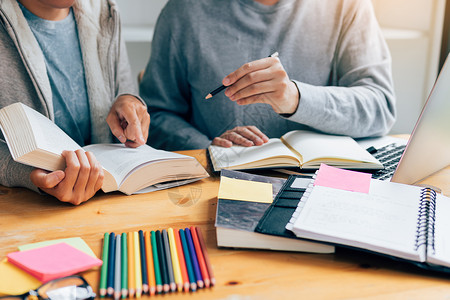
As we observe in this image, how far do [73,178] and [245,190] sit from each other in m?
0.33

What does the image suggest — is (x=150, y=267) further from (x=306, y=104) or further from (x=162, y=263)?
(x=306, y=104)

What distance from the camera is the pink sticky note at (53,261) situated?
56cm

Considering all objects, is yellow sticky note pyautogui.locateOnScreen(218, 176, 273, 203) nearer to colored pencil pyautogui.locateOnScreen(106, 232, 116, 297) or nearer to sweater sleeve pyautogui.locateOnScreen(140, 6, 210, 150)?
colored pencil pyautogui.locateOnScreen(106, 232, 116, 297)

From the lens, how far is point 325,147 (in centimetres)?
104

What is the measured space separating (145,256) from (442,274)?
416 millimetres

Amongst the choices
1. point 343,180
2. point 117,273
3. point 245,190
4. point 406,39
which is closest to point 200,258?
point 117,273

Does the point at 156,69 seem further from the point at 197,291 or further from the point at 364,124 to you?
the point at 197,291

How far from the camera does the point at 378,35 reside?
1394mm

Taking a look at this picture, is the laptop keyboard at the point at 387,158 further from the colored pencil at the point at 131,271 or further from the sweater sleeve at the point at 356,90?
the colored pencil at the point at 131,271

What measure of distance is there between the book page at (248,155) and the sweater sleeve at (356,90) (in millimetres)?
136

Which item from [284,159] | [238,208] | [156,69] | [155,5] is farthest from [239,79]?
[155,5]

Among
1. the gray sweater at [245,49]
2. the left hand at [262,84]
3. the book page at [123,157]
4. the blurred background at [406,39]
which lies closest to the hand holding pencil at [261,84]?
the left hand at [262,84]

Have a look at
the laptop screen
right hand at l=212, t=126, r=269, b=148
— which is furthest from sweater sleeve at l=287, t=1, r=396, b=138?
the laptop screen

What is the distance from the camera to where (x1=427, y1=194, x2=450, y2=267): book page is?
566mm
